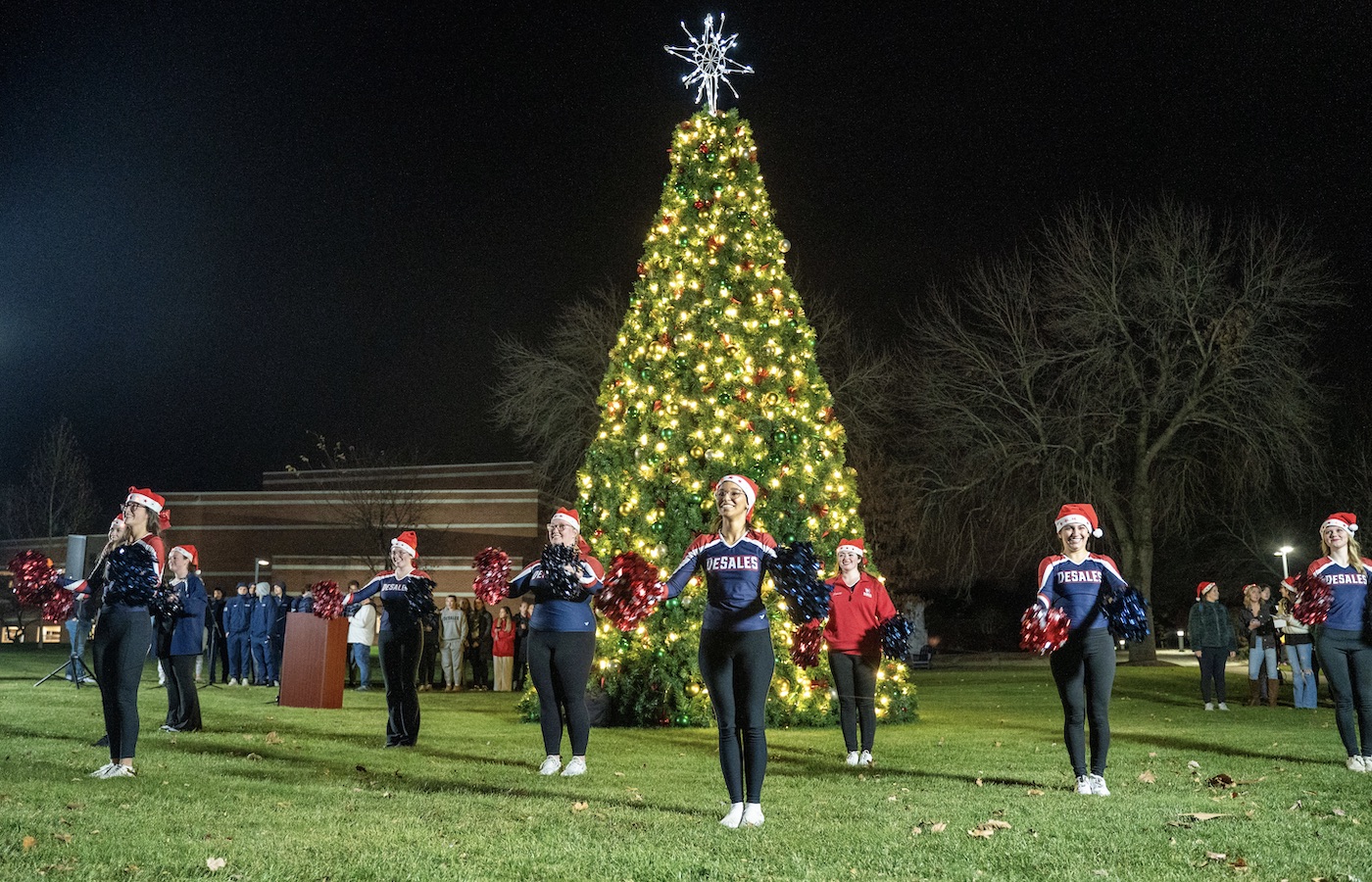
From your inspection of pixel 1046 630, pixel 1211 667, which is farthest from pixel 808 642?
pixel 1211 667

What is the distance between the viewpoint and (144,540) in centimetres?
895

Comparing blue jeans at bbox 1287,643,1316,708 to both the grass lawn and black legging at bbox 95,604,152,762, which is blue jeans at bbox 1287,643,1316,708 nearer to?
the grass lawn

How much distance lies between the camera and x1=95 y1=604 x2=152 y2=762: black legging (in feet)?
27.7

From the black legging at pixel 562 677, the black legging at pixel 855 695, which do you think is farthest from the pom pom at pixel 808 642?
the black legging at pixel 855 695

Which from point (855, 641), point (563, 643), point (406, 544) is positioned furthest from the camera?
point (406, 544)

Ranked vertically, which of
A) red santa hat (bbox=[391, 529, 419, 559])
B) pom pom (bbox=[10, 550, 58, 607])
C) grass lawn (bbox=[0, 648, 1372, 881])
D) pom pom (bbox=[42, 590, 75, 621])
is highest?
red santa hat (bbox=[391, 529, 419, 559])

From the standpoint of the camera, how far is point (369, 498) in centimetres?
5634

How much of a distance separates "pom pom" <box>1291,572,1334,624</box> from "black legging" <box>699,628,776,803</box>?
18.9ft

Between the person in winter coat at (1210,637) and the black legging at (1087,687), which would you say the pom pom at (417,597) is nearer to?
the black legging at (1087,687)

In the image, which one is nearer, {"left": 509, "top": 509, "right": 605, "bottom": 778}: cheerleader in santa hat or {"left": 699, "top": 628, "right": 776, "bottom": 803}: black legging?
{"left": 699, "top": 628, "right": 776, "bottom": 803}: black legging

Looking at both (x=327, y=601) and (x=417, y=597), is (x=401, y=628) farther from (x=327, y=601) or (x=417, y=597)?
(x=327, y=601)

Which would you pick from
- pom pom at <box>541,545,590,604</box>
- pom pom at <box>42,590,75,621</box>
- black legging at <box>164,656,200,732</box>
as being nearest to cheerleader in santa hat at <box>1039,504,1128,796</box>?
pom pom at <box>541,545,590,604</box>

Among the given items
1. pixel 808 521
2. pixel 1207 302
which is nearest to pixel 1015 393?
pixel 1207 302

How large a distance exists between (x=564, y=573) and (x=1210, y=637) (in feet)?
40.1
